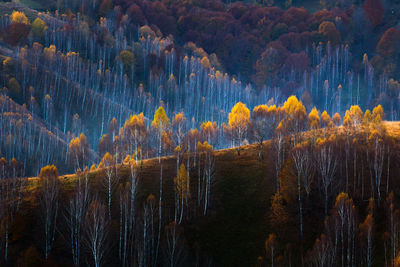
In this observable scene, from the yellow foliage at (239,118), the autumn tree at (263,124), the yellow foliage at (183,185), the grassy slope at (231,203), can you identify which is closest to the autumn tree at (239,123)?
the yellow foliage at (239,118)

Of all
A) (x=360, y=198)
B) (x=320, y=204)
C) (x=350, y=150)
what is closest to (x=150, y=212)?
(x=320, y=204)

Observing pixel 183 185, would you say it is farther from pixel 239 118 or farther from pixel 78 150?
pixel 78 150

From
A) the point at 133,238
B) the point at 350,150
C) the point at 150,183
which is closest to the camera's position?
the point at 133,238

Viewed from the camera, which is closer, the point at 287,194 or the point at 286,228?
the point at 286,228

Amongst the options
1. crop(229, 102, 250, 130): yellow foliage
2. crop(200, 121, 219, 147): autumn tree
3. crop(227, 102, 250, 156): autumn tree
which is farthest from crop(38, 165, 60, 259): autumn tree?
crop(200, 121, 219, 147): autumn tree

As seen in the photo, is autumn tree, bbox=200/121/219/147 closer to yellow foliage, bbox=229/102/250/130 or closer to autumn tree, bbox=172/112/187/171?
autumn tree, bbox=172/112/187/171

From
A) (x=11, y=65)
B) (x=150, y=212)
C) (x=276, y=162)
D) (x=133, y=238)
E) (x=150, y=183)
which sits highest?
(x=11, y=65)

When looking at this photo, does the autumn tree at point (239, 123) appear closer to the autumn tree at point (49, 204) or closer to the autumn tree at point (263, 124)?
the autumn tree at point (263, 124)

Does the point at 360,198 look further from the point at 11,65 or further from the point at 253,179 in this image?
the point at 11,65
